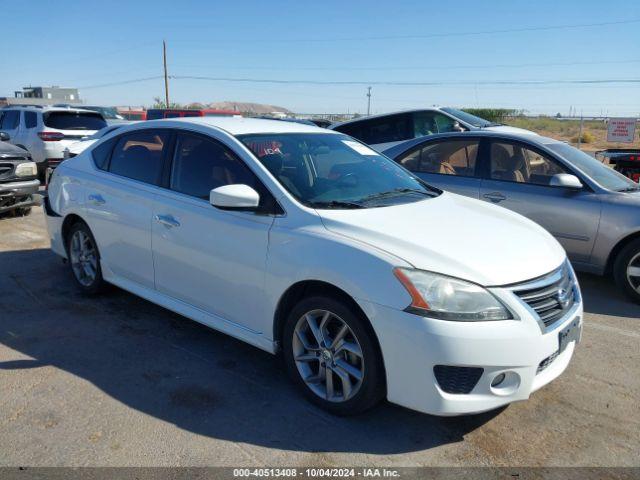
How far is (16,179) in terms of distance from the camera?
8281mm

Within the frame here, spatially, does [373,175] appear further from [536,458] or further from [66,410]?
[66,410]

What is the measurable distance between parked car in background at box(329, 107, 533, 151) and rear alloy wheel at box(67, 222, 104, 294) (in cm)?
539

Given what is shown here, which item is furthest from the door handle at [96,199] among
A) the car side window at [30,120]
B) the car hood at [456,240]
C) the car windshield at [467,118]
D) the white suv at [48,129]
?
the car side window at [30,120]

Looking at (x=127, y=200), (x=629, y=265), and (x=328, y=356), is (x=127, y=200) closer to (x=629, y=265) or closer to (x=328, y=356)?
(x=328, y=356)

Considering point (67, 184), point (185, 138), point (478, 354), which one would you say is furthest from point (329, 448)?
point (67, 184)

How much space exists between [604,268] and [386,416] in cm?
333

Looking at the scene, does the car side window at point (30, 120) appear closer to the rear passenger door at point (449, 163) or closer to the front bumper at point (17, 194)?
the front bumper at point (17, 194)

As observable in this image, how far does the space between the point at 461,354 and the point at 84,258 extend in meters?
3.74

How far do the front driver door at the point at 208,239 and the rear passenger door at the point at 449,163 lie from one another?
3296 mm

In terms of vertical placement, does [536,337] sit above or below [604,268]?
above

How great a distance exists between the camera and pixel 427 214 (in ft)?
11.8

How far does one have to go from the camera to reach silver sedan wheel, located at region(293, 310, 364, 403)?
3.11m

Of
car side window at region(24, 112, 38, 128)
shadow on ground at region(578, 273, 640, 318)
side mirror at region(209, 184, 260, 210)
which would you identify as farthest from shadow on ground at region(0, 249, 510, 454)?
car side window at region(24, 112, 38, 128)

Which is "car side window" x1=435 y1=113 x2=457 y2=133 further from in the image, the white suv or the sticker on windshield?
the white suv
